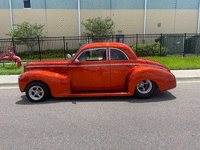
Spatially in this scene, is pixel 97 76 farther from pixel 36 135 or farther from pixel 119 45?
pixel 36 135

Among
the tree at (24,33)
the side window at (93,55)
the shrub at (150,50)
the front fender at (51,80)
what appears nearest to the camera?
the front fender at (51,80)

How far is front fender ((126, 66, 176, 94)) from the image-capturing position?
5105 millimetres

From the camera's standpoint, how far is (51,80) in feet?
16.7

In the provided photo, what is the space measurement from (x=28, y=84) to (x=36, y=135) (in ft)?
7.41

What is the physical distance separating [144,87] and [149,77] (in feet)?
1.41

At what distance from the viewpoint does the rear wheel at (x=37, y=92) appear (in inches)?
203

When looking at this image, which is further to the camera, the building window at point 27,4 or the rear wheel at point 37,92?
the building window at point 27,4

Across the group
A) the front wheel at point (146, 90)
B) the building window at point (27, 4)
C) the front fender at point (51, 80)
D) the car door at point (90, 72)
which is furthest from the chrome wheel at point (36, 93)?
the building window at point (27, 4)

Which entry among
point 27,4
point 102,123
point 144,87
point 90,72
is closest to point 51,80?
point 90,72

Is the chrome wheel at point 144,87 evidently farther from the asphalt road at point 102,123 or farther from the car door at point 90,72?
the car door at point 90,72

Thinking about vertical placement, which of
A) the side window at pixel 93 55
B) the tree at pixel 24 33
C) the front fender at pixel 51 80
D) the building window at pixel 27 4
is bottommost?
the front fender at pixel 51 80

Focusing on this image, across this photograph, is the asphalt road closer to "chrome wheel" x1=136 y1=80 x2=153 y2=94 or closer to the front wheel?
the front wheel

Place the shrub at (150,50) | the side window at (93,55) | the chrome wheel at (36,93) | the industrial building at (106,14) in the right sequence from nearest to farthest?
the chrome wheel at (36,93) → the side window at (93,55) → the shrub at (150,50) → the industrial building at (106,14)

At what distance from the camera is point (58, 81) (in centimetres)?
512
